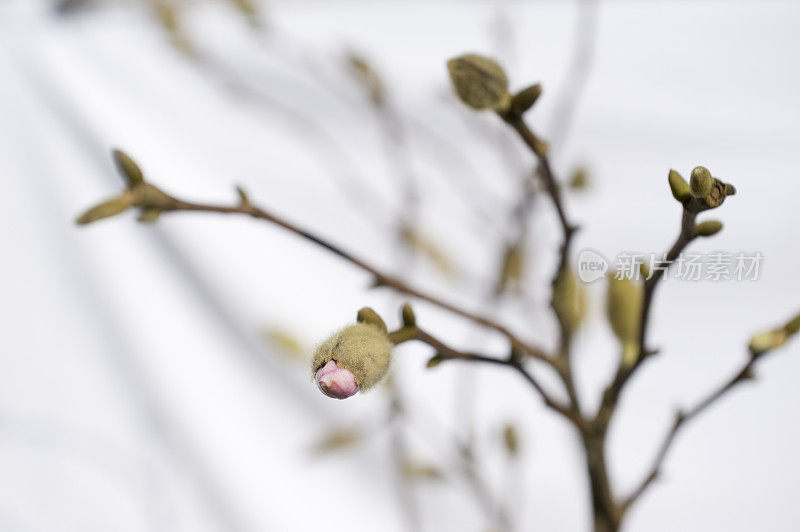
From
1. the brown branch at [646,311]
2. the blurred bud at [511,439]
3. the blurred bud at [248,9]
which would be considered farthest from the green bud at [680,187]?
the blurred bud at [248,9]

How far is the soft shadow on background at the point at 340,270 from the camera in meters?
0.30

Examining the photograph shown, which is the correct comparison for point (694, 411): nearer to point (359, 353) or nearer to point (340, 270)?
point (359, 353)

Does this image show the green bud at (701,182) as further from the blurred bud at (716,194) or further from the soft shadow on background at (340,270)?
the soft shadow on background at (340,270)

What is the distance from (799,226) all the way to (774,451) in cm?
18

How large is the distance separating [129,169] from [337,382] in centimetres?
5

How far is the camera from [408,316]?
3.8 inches

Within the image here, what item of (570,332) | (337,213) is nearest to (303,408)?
(337,213)

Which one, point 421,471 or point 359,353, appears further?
point 421,471

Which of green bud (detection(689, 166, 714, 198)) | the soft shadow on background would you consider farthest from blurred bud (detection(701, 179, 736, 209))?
the soft shadow on background

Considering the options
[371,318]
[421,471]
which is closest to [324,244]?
[371,318]

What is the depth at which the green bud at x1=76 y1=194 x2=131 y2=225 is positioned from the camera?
101 mm

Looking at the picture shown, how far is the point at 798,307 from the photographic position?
0.35 m

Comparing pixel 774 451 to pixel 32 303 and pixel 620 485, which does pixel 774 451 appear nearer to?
pixel 620 485

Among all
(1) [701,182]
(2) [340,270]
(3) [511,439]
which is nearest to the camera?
(1) [701,182]
